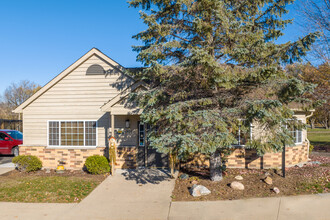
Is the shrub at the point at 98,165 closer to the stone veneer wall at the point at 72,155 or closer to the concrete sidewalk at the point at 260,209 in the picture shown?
the stone veneer wall at the point at 72,155

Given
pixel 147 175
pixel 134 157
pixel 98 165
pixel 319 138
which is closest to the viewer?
pixel 147 175

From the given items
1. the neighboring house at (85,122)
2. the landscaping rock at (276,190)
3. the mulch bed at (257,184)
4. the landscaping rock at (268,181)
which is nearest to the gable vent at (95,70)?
the neighboring house at (85,122)

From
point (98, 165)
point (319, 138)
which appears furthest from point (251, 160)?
point (319, 138)

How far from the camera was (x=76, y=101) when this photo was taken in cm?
1078

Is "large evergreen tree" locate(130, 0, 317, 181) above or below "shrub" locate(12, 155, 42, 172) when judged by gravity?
above

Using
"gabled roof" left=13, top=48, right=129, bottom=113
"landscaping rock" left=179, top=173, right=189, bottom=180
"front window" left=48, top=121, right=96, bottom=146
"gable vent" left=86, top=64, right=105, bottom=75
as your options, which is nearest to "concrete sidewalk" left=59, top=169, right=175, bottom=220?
"landscaping rock" left=179, top=173, right=189, bottom=180

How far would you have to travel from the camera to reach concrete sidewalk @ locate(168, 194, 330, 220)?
17.8 ft

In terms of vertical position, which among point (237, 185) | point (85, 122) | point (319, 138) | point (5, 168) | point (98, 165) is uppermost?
point (85, 122)

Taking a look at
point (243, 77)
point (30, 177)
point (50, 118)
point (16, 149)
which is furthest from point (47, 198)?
point (16, 149)

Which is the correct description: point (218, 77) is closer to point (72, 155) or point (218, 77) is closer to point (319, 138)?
point (72, 155)

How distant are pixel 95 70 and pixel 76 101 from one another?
165 centimetres

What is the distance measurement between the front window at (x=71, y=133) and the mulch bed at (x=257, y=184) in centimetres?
448

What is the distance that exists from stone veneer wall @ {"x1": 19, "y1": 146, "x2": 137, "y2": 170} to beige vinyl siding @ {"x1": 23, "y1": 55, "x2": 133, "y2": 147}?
0.34m

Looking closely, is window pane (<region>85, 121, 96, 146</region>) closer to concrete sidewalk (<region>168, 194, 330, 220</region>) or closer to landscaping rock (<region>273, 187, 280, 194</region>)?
concrete sidewalk (<region>168, 194, 330, 220</region>)
